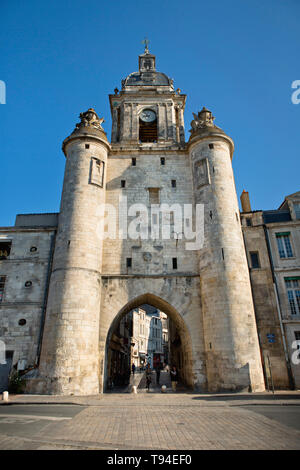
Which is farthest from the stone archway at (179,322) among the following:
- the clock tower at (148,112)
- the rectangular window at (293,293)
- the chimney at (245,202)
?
the clock tower at (148,112)

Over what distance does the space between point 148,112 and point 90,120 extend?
6.15m

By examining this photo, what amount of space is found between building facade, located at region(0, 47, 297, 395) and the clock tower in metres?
1.51

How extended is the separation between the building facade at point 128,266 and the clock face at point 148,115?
3.55 metres

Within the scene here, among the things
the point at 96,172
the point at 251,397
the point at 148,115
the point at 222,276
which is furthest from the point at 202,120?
the point at 251,397

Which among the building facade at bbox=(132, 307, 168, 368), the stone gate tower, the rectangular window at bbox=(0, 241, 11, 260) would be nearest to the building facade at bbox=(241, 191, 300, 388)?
the stone gate tower

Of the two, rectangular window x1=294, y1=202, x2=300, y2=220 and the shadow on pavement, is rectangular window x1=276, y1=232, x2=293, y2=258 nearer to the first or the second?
rectangular window x1=294, y1=202, x2=300, y2=220

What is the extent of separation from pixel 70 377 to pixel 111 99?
70.9 ft

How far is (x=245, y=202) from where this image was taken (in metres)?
20.4

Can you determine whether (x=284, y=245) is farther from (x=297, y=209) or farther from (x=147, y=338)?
(x=147, y=338)

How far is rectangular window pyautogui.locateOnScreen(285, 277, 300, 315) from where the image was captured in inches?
627

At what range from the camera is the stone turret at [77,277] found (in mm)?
13392

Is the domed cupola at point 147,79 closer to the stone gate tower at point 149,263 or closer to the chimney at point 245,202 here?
the stone gate tower at point 149,263
